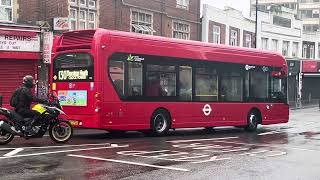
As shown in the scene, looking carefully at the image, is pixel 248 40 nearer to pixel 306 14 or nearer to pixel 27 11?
pixel 27 11

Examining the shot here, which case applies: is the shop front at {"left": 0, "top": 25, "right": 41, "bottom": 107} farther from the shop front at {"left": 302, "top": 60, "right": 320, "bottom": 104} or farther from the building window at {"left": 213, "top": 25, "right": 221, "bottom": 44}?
the shop front at {"left": 302, "top": 60, "right": 320, "bottom": 104}

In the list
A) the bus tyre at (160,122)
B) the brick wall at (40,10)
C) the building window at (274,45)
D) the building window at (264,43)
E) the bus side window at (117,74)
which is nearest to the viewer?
the bus side window at (117,74)

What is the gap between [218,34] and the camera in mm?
39219

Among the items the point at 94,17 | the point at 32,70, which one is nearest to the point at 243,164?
the point at 32,70

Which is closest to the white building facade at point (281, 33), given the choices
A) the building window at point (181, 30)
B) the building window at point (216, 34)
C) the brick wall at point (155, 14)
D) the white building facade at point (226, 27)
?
the white building facade at point (226, 27)

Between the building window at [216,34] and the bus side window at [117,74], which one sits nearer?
the bus side window at [117,74]

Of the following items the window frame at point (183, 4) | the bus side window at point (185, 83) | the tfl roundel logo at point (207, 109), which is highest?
the window frame at point (183, 4)

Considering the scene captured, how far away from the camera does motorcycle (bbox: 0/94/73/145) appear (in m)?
13.0

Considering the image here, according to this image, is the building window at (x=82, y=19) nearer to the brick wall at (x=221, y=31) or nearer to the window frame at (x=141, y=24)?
the window frame at (x=141, y=24)

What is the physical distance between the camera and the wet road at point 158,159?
9.01 meters

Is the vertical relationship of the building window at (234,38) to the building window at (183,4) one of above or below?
below

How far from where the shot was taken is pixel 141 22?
29.0 m

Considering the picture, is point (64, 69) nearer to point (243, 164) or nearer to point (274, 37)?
point (243, 164)

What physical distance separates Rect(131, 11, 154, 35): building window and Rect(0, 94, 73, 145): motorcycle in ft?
49.2
